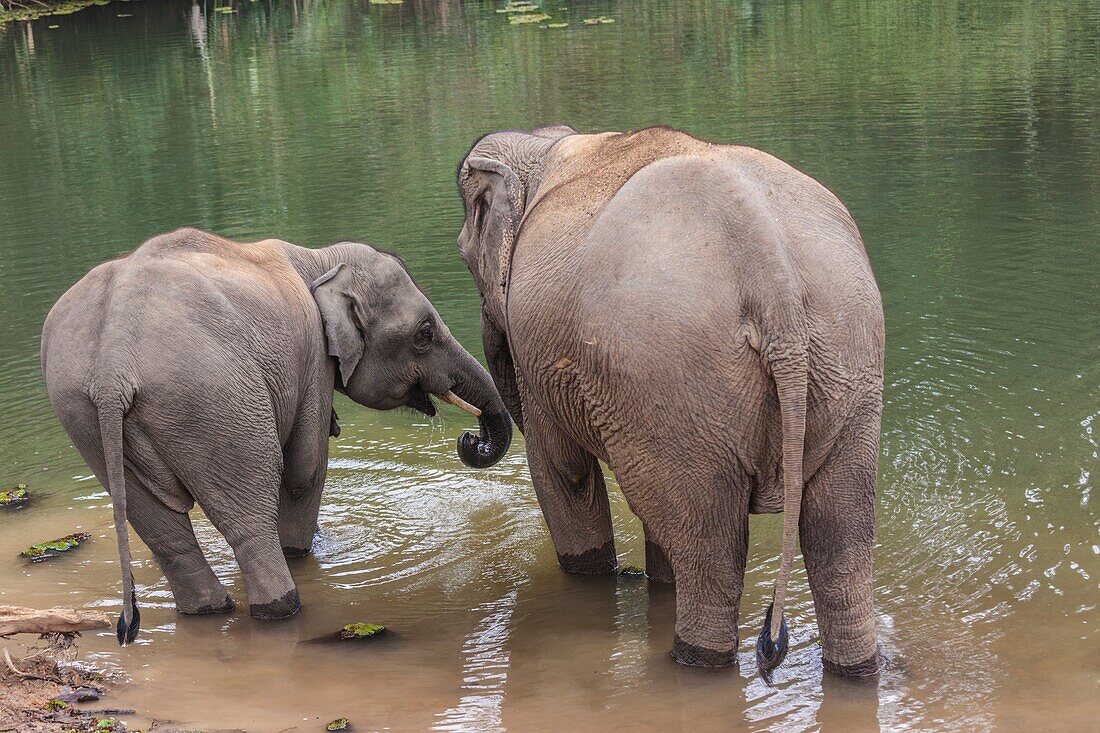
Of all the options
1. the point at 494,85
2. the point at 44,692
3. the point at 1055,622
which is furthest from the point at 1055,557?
the point at 494,85

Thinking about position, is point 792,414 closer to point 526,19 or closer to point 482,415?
point 482,415

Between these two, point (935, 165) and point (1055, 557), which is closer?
point (1055, 557)

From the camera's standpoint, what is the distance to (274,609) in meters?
5.44

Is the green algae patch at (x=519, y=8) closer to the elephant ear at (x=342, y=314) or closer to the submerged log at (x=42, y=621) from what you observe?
the elephant ear at (x=342, y=314)

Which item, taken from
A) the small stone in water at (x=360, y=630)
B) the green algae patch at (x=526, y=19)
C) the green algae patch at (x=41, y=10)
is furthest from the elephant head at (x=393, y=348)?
the green algae patch at (x=41, y=10)

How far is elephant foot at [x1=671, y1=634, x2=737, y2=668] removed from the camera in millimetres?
4438

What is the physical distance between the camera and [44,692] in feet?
14.8

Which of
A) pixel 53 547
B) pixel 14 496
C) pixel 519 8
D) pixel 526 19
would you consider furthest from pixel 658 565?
pixel 519 8

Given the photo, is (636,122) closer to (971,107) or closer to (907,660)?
(971,107)

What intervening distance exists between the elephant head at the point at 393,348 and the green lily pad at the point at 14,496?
6.92 feet

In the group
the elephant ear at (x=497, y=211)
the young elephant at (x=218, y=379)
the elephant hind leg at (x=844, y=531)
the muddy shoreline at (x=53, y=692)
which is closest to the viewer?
the elephant hind leg at (x=844, y=531)

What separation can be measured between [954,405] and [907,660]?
2.86 metres

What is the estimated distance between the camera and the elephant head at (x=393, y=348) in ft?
20.0

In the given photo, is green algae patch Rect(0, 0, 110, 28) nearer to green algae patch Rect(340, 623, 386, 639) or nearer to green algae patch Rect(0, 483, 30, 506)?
green algae patch Rect(0, 483, 30, 506)
